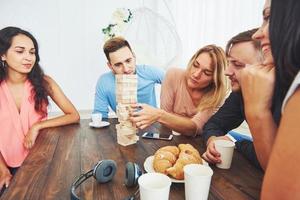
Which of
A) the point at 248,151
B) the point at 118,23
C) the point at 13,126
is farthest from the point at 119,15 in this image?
the point at 248,151

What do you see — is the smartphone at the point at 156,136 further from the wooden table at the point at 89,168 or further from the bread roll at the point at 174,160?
the bread roll at the point at 174,160

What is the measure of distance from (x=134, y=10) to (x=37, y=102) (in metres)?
1.70

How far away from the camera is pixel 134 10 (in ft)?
9.75

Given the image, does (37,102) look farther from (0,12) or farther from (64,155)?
(0,12)

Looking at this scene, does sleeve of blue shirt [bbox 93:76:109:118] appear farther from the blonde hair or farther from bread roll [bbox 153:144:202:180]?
bread roll [bbox 153:144:202:180]

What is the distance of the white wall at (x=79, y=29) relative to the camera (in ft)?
9.10

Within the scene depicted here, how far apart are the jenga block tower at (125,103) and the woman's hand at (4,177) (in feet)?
2.22

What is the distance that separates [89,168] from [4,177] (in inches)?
29.4

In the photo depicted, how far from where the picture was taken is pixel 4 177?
1413 millimetres

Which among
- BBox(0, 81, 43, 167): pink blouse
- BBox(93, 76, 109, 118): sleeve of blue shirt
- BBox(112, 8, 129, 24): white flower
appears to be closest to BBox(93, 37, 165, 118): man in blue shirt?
A: BBox(93, 76, 109, 118): sleeve of blue shirt

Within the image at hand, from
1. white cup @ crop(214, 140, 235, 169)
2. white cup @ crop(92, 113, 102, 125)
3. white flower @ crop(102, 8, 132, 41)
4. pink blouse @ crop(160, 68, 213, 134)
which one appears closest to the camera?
white cup @ crop(214, 140, 235, 169)

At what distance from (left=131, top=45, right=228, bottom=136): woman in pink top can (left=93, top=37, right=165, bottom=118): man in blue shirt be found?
14.2 inches

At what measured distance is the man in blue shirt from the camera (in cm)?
207

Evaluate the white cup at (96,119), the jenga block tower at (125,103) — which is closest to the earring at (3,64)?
the white cup at (96,119)
